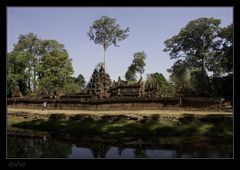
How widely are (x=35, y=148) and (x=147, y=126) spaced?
8.42 m

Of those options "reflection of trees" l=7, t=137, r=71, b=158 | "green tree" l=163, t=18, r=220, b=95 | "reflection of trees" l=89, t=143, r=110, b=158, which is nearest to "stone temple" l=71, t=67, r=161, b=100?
"green tree" l=163, t=18, r=220, b=95

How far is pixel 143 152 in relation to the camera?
17.2 metres

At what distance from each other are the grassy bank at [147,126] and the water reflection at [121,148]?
1.48 meters

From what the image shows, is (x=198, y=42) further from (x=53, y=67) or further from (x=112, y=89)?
(x=53, y=67)

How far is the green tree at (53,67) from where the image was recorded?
48812 millimetres

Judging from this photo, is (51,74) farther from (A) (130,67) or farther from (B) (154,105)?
(B) (154,105)

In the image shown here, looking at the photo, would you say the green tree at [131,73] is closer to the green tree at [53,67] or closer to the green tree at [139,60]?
the green tree at [139,60]

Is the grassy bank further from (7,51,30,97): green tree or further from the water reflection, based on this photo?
(7,51,30,97): green tree

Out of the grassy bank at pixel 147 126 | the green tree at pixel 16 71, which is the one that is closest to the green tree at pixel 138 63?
the green tree at pixel 16 71

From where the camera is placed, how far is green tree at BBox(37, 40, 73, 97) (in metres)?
48.8
